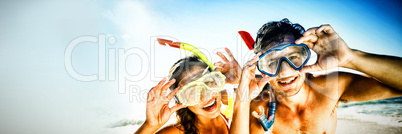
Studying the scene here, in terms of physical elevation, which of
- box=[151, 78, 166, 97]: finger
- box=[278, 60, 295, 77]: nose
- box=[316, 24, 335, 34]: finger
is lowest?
box=[151, 78, 166, 97]: finger

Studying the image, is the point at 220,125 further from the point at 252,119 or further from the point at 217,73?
the point at 217,73

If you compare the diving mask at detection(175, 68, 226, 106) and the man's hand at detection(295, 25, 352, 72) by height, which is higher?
the man's hand at detection(295, 25, 352, 72)

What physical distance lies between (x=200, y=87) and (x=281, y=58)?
100 cm

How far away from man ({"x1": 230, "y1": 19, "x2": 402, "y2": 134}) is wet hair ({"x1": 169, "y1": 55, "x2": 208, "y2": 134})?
75cm

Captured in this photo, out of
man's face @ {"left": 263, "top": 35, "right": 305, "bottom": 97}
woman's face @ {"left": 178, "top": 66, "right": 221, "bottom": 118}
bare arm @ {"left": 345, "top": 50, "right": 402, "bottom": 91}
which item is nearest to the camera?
bare arm @ {"left": 345, "top": 50, "right": 402, "bottom": 91}

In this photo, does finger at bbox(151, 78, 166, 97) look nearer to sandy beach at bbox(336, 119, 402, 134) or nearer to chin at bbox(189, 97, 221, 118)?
chin at bbox(189, 97, 221, 118)

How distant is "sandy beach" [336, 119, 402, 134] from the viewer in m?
3.67

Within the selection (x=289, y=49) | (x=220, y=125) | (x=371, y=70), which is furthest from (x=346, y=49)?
(x=220, y=125)

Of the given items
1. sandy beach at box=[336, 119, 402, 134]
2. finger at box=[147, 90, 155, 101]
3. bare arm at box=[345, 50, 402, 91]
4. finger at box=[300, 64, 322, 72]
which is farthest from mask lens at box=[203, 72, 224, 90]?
sandy beach at box=[336, 119, 402, 134]

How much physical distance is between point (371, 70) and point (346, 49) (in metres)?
0.33

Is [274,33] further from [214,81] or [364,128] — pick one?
[364,128]

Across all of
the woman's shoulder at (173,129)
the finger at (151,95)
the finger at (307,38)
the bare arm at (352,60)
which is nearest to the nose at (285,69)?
the bare arm at (352,60)

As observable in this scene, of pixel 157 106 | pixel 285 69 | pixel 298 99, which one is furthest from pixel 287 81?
pixel 157 106

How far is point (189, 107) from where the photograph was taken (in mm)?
2641
